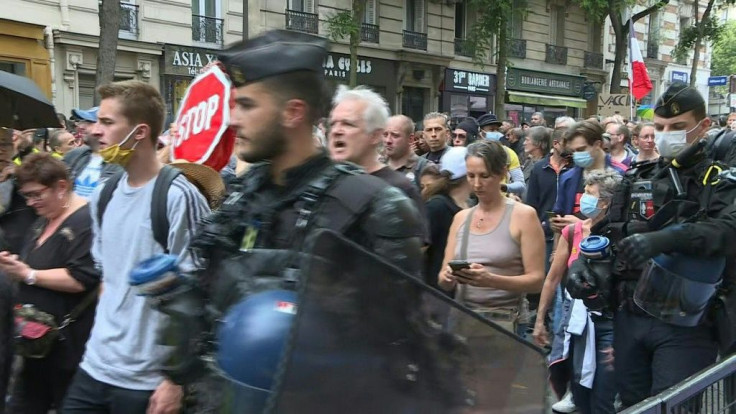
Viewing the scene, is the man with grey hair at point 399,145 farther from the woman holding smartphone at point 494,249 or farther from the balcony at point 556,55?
the balcony at point 556,55

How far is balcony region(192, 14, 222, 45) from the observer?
70.7 feet

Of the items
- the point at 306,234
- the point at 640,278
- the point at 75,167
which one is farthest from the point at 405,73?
the point at 306,234

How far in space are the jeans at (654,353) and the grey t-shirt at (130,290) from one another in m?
2.09

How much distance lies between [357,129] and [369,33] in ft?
76.9

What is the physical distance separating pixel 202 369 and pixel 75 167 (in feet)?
13.8

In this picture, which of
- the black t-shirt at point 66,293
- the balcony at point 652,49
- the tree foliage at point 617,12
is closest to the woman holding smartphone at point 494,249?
the black t-shirt at point 66,293

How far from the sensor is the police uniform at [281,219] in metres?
1.95

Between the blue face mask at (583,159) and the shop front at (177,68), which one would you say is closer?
the blue face mask at (583,159)

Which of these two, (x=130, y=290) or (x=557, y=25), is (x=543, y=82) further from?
(x=130, y=290)

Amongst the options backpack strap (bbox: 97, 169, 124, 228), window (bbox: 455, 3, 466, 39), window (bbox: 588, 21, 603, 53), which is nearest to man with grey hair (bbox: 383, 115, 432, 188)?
backpack strap (bbox: 97, 169, 124, 228)

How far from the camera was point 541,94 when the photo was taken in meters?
34.1

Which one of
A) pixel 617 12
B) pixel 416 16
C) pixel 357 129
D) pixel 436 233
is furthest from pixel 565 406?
pixel 617 12

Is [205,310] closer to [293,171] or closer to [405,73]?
[293,171]

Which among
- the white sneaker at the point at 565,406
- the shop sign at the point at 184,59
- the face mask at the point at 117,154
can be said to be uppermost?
the shop sign at the point at 184,59
